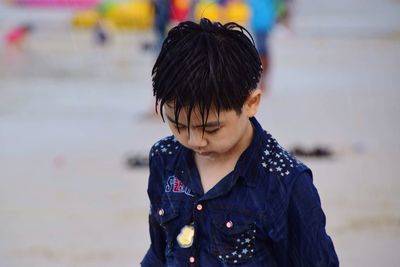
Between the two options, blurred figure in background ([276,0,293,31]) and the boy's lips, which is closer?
the boy's lips

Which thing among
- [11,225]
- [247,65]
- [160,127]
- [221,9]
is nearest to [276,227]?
[247,65]

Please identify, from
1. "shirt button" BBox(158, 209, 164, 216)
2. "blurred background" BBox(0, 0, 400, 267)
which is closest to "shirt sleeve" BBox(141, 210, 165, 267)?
"shirt button" BBox(158, 209, 164, 216)

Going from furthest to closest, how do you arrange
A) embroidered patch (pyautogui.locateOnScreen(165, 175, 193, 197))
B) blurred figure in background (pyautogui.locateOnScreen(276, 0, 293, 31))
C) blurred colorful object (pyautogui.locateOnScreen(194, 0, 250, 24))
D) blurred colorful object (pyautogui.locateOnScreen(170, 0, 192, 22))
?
1. blurred figure in background (pyautogui.locateOnScreen(276, 0, 293, 31))
2. blurred colorful object (pyautogui.locateOnScreen(194, 0, 250, 24))
3. blurred colorful object (pyautogui.locateOnScreen(170, 0, 192, 22))
4. embroidered patch (pyautogui.locateOnScreen(165, 175, 193, 197))

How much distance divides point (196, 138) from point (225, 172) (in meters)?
0.17

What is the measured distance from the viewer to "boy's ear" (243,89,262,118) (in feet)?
7.85

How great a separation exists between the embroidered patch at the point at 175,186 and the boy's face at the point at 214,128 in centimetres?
11

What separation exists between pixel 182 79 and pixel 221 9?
960 cm

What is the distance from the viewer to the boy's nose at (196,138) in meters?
2.36

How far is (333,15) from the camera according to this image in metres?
24.2

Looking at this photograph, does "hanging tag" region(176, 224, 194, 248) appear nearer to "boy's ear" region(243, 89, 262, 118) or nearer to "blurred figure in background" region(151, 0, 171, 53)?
"boy's ear" region(243, 89, 262, 118)

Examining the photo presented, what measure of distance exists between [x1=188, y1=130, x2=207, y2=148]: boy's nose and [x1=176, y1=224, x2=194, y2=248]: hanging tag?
0.82 ft

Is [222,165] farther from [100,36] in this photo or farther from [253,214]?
[100,36]

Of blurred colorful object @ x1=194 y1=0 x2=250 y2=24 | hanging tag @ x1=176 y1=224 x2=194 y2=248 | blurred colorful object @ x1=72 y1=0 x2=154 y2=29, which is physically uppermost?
blurred colorful object @ x1=72 y1=0 x2=154 y2=29

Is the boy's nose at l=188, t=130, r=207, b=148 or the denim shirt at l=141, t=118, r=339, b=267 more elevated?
the boy's nose at l=188, t=130, r=207, b=148
